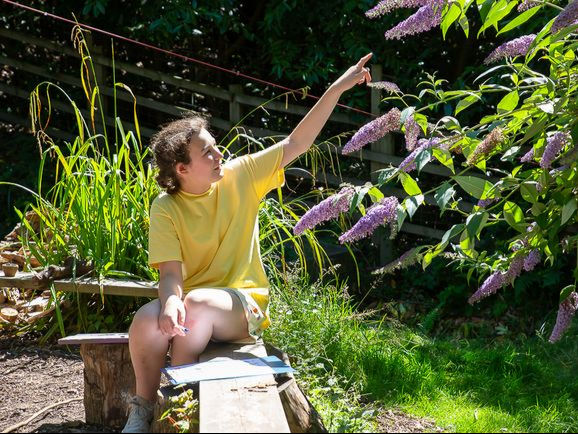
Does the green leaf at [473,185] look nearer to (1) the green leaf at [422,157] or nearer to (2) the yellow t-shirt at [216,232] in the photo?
(1) the green leaf at [422,157]

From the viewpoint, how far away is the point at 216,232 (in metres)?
3.64

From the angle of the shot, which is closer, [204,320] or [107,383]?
[204,320]

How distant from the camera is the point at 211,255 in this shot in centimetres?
366

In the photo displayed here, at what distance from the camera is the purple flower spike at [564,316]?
3662mm

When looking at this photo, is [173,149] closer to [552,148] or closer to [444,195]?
[444,195]

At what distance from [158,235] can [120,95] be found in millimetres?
4792

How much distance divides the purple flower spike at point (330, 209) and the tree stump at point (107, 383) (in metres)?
0.85

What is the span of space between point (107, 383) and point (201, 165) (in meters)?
0.91

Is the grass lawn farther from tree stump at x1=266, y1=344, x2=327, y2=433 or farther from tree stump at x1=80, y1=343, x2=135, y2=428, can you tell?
tree stump at x1=80, y1=343, x2=135, y2=428


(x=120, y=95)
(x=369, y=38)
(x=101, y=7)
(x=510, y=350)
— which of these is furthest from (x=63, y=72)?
(x=510, y=350)

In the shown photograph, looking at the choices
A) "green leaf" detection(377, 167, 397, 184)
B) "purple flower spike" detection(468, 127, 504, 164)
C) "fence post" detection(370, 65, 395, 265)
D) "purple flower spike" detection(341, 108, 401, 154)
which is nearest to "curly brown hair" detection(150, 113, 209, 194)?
"purple flower spike" detection(341, 108, 401, 154)

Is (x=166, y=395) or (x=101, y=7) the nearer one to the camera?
(x=166, y=395)

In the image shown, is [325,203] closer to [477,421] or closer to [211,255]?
[211,255]

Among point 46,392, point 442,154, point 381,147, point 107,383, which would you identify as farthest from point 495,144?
point 381,147
